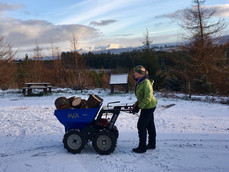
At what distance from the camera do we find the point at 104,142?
4617 millimetres

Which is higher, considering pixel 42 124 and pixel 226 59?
pixel 226 59

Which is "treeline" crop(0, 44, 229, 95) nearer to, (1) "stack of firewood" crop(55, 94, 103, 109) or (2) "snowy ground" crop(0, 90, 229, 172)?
(2) "snowy ground" crop(0, 90, 229, 172)

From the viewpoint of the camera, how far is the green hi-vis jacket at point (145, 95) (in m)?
4.48

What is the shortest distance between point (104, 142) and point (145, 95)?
1280 mm

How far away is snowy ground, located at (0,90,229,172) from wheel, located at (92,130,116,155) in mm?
126

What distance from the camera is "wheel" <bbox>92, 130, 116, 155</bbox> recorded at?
4574mm

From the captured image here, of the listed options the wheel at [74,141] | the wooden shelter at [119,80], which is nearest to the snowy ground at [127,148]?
the wheel at [74,141]

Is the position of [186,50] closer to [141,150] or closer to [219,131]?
[219,131]

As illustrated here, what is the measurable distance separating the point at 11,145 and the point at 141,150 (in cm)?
304

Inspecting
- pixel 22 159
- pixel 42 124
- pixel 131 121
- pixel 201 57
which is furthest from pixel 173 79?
pixel 22 159

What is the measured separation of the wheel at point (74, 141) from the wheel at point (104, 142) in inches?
10.9

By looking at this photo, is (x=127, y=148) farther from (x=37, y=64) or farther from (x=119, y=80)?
(x=37, y=64)

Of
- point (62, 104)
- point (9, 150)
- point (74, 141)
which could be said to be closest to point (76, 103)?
point (62, 104)

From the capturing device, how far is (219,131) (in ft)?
19.8
